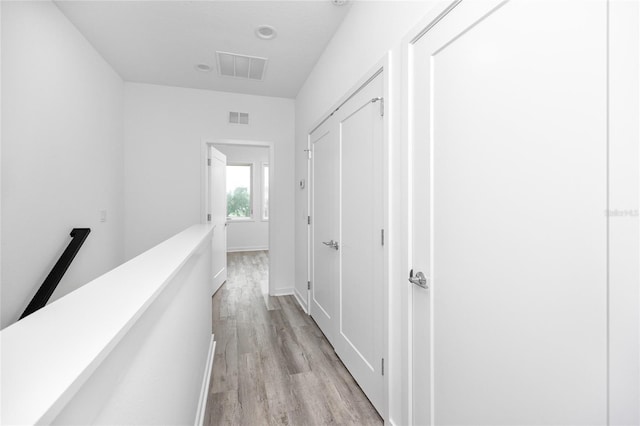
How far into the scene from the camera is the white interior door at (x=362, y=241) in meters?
1.81

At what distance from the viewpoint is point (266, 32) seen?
257 centimetres

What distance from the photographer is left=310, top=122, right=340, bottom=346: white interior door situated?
2.56 m

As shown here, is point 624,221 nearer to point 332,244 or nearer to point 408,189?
point 408,189

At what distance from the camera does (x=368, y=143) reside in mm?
1950

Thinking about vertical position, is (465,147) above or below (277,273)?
above

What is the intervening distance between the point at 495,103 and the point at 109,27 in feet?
9.88

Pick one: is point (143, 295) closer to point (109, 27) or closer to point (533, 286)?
point (533, 286)

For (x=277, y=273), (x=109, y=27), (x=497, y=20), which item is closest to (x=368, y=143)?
(x=497, y=20)

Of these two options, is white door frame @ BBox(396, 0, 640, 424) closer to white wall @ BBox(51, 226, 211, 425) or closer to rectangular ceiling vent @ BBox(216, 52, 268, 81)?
white wall @ BBox(51, 226, 211, 425)

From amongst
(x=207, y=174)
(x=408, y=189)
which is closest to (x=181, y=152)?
(x=207, y=174)

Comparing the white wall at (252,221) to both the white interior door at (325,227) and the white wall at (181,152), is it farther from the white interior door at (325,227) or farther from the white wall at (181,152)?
the white interior door at (325,227)

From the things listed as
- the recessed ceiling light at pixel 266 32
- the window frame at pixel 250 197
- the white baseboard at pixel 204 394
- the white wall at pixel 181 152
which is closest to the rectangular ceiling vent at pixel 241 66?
the recessed ceiling light at pixel 266 32

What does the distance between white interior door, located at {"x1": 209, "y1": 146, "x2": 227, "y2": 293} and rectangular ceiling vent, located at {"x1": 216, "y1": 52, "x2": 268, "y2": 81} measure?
1.07 meters

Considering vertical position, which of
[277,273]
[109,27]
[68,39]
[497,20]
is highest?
[109,27]
